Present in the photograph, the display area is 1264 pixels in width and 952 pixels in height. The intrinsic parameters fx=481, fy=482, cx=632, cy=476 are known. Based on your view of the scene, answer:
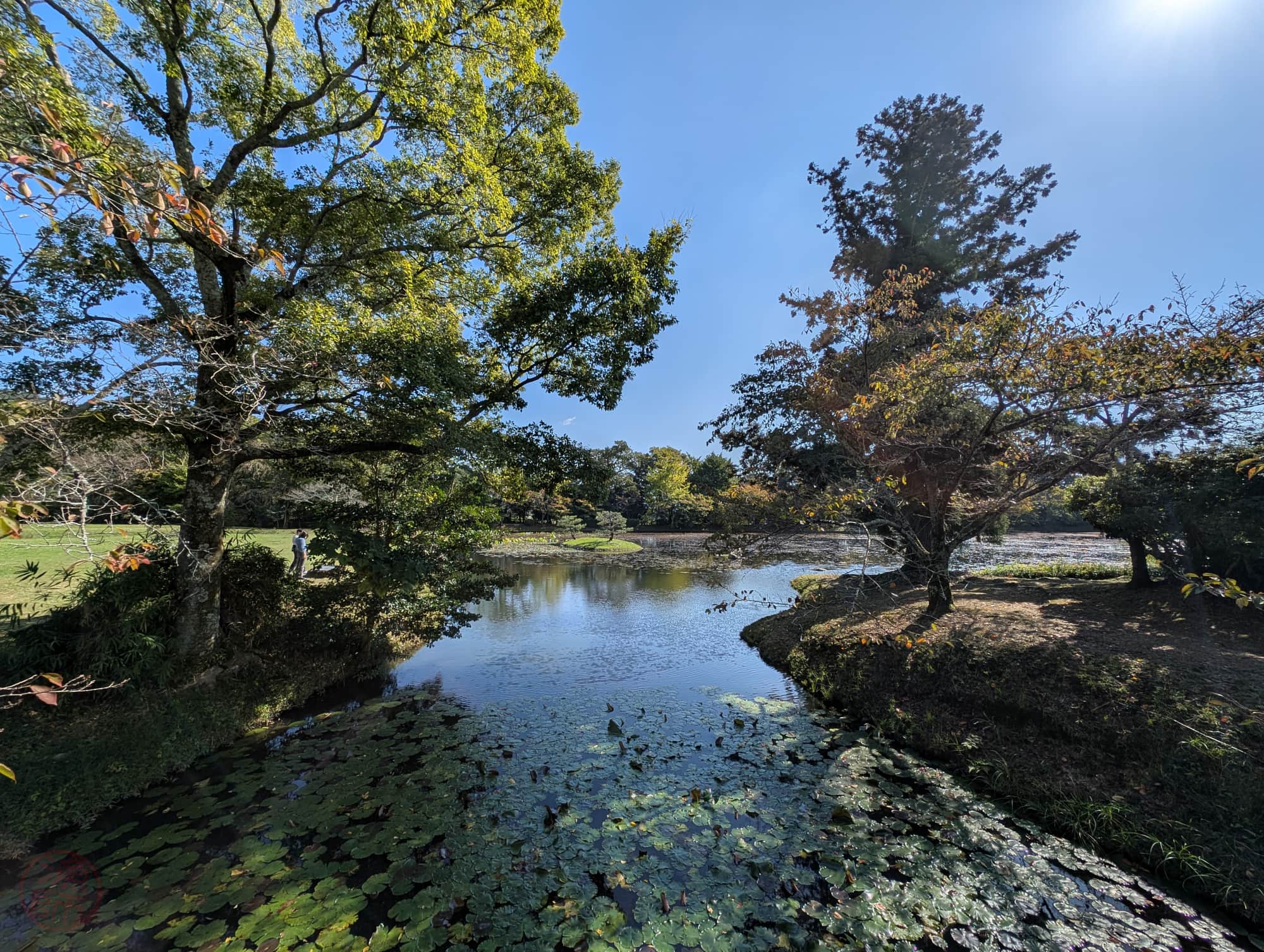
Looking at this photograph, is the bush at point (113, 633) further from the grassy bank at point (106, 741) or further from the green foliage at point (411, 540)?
the green foliage at point (411, 540)

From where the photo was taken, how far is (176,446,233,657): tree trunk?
6578 mm

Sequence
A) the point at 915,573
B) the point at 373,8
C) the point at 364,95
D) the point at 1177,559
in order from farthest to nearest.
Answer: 1. the point at 915,573
2. the point at 1177,559
3. the point at 364,95
4. the point at 373,8

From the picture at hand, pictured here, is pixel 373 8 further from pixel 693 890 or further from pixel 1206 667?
pixel 1206 667

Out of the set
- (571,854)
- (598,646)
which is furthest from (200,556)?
(598,646)

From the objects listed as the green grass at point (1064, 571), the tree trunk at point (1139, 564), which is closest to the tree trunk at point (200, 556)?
the tree trunk at point (1139, 564)

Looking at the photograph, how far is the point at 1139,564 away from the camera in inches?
367

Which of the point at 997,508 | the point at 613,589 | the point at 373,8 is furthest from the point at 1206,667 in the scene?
the point at 613,589

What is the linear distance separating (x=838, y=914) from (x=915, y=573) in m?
11.0

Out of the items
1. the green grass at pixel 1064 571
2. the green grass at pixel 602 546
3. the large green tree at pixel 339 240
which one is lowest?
the green grass at pixel 602 546

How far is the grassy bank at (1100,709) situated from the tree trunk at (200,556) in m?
9.58

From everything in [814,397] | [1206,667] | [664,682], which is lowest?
[664,682]

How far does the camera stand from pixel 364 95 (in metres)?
7.08

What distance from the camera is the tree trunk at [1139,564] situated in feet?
30.0

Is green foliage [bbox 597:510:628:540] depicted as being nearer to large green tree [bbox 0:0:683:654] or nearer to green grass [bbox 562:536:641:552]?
green grass [bbox 562:536:641:552]
